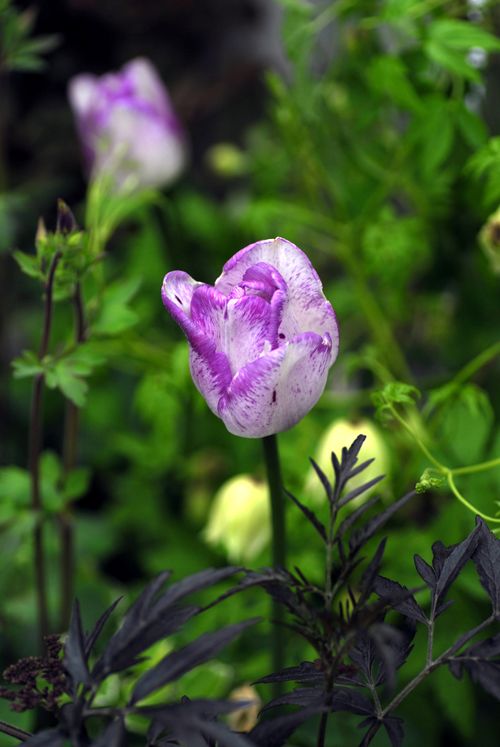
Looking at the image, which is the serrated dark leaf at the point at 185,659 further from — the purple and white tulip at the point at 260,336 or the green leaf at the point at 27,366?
the green leaf at the point at 27,366

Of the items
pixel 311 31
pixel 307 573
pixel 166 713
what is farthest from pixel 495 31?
pixel 166 713

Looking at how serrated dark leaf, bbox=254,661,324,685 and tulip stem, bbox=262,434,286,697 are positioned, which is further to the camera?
tulip stem, bbox=262,434,286,697

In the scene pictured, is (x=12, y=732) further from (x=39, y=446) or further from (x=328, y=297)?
(x=328, y=297)

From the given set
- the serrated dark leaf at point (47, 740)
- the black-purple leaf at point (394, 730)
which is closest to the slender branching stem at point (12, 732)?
the serrated dark leaf at point (47, 740)

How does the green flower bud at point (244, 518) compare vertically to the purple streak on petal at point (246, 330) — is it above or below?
below

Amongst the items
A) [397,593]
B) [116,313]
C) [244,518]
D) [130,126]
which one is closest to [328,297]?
[130,126]

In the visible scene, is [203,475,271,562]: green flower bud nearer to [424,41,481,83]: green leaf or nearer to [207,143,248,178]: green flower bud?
[424,41,481,83]: green leaf

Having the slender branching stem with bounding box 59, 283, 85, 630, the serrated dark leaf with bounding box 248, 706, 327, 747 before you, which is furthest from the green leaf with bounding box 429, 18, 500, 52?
the serrated dark leaf with bounding box 248, 706, 327, 747

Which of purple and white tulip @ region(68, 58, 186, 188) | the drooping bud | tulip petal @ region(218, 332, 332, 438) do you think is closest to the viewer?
tulip petal @ region(218, 332, 332, 438)
